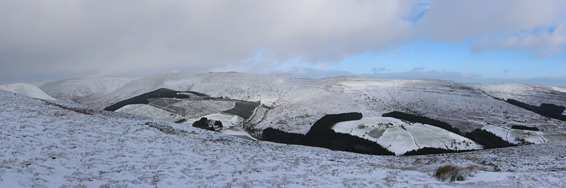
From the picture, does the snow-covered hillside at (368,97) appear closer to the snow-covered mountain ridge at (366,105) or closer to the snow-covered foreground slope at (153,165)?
the snow-covered mountain ridge at (366,105)

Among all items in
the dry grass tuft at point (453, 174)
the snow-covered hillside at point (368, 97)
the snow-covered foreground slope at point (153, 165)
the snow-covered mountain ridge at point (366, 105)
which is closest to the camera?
the snow-covered foreground slope at point (153, 165)

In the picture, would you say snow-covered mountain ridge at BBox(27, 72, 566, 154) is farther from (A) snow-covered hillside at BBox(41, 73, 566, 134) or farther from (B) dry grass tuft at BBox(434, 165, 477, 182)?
(B) dry grass tuft at BBox(434, 165, 477, 182)

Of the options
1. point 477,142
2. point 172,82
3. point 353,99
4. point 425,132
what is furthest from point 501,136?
point 172,82

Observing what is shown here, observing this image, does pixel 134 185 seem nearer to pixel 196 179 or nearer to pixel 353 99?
pixel 196 179

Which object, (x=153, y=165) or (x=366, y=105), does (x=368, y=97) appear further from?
(x=153, y=165)

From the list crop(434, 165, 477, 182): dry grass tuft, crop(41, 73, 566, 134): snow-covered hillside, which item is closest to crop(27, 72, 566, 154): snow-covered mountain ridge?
crop(41, 73, 566, 134): snow-covered hillside

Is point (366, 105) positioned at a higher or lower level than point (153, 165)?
lower

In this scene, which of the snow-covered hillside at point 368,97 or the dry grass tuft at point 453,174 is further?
the snow-covered hillside at point 368,97

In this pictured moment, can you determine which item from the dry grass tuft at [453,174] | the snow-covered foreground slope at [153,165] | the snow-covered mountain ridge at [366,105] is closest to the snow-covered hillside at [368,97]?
the snow-covered mountain ridge at [366,105]

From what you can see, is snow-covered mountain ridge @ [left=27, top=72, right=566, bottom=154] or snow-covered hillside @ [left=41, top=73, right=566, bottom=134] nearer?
snow-covered mountain ridge @ [left=27, top=72, right=566, bottom=154]

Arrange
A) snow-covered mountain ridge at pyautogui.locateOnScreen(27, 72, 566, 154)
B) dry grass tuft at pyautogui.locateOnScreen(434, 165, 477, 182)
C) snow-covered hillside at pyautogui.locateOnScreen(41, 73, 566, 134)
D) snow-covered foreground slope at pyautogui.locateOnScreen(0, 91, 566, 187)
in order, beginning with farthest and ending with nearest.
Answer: snow-covered hillside at pyautogui.locateOnScreen(41, 73, 566, 134)
snow-covered mountain ridge at pyautogui.locateOnScreen(27, 72, 566, 154)
dry grass tuft at pyautogui.locateOnScreen(434, 165, 477, 182)
snow-covered foreground slope at pyautogui.locateOnScreen(0, 91, 566, 187)

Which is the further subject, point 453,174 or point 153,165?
point 153,165

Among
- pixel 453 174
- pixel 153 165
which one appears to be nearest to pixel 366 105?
pixel 453 174

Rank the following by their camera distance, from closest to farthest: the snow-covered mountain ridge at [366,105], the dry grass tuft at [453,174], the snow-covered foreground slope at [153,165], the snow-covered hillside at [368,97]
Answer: the snow-covered foreground slope at [153,165]
the dry grass tuft at [453,174]
the snow-covered mountain ridge at [366,105]
the snow-covered hillside at [368,97]
